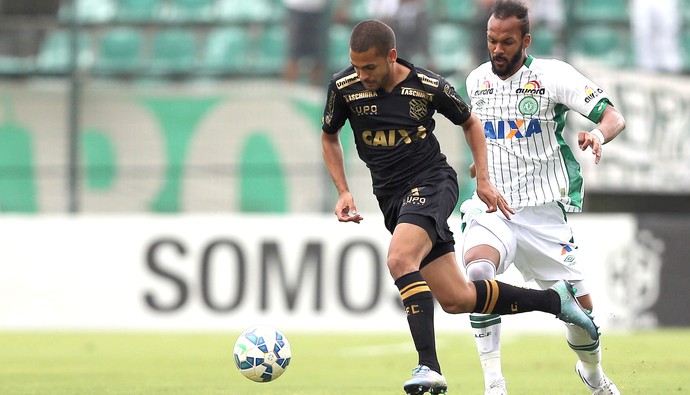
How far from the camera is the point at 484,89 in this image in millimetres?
7582

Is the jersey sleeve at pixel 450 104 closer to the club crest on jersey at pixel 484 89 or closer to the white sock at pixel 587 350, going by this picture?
the club crest on jersey at pixel 484 89

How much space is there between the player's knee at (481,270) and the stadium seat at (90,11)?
31.7ft

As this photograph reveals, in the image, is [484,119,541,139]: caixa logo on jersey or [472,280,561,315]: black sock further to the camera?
[484,119,541,139]: caixa logo on jersey

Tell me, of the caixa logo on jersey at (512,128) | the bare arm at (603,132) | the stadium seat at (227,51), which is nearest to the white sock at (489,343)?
the caixa logo on jersey at (512,128)

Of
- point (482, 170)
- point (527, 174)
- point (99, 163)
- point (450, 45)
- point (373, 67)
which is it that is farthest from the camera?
point (450, 45)

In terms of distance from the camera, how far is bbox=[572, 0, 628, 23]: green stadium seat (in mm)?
15594

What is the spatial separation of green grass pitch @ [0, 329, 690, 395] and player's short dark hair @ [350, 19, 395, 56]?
2.39 meters

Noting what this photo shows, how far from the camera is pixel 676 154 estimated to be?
15125mm

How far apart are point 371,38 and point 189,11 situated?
9819mm

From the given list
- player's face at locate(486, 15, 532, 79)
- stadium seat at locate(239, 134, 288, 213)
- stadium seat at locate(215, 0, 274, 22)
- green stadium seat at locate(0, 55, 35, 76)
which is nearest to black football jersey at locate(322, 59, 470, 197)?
player's face at locate(486, 15, 532, 79)

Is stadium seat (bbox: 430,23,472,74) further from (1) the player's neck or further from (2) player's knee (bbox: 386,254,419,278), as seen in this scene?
(2) player's knee (bbox: 386,254,419,278)

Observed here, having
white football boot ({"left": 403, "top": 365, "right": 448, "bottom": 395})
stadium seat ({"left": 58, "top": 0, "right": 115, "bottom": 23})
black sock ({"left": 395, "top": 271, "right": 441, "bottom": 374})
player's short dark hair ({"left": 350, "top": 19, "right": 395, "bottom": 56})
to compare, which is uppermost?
stadium seat ({"left": 58, "top": 0, "right": 115, "bottom": 23})

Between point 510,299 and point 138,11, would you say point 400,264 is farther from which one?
point 138,11

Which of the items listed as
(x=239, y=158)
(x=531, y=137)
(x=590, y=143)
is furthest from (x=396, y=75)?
(x=239, y=158)
